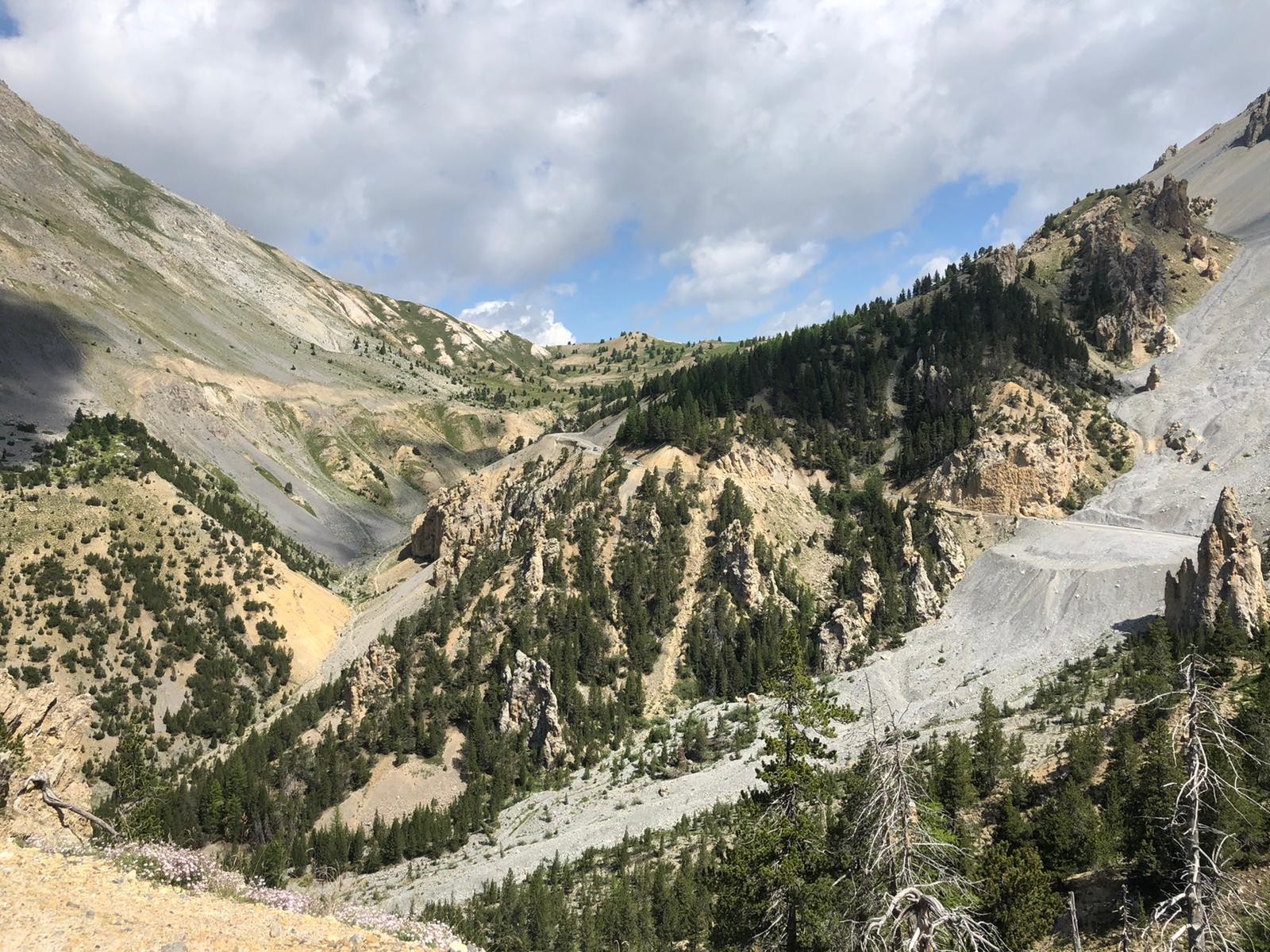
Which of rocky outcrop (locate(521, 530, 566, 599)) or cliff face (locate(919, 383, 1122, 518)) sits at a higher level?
cliff face (locate(919, 383, 1122, 518))

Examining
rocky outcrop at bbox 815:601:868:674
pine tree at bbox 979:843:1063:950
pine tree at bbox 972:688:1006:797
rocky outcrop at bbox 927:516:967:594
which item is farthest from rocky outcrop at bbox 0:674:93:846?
rocky outcrop at bbox 927:516:967:594

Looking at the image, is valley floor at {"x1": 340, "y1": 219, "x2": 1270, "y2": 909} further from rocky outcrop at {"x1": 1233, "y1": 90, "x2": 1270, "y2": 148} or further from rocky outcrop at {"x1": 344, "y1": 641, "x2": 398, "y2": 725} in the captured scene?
rocky outcrop at {"x1": 1233, "y1": 90, "x2": 1270, "y2": 148}

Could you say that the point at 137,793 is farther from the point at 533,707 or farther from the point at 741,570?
the point at 741,570

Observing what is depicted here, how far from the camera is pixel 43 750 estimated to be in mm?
22797

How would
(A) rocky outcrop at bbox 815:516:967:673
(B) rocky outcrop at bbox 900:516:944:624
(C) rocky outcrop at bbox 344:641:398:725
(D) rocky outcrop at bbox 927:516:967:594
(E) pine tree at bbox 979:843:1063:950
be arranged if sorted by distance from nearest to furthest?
(E) pine tree at bbox 979:843:1063:950
(C) rocky outcrop at bbox 344:641:398:725
(A) rocky outcrop at bbox 815:516:967:673
(B) rocky outcrop at bbox 900:516:944:624
(D) rocky outcrop at bbox 927:516:967:594

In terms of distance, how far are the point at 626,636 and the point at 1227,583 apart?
44.3 metres

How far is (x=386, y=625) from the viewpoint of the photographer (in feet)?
257

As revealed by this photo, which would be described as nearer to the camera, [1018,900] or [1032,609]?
[1018,900]

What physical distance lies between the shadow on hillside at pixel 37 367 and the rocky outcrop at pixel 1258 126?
224461mm

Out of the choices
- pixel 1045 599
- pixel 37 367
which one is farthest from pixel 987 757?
pixel 37 367

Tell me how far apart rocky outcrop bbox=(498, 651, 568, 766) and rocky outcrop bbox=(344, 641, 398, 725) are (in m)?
10.9

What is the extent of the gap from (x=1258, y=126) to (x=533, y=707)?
19842cm

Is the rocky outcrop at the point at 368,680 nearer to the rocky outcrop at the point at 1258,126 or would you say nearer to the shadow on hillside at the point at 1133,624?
the shadow on hillside at the point at 1133,624

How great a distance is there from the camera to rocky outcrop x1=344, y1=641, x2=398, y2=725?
2453 inches
